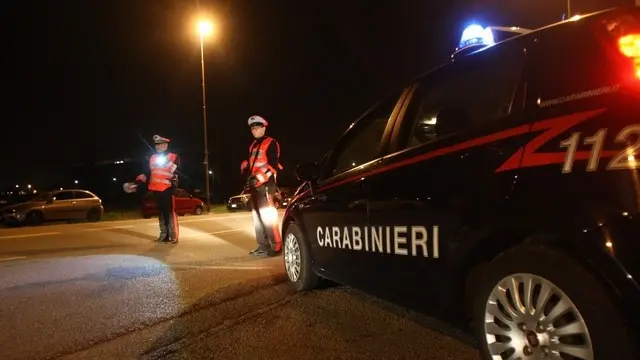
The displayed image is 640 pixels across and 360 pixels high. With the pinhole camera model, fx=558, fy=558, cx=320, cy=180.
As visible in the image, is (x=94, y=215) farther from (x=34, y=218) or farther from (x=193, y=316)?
(x=193, y=316)

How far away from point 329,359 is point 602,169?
2054 mm

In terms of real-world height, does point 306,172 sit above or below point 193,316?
above

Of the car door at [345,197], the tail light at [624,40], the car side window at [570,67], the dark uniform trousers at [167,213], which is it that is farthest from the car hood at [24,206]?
the tail light at [624,40]

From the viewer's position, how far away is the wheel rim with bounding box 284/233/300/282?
17.8 ft

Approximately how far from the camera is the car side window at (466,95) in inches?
120

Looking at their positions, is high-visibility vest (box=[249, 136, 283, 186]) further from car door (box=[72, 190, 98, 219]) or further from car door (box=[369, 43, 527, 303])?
car door (box=[72, 190, 98, 219])

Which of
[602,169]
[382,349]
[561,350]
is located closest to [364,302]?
[382,349]

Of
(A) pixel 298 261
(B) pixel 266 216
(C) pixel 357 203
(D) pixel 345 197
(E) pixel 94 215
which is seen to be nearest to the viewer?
(C) pixel 357 203

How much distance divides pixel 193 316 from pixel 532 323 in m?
2.94

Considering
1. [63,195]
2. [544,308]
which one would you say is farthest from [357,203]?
[63,195]

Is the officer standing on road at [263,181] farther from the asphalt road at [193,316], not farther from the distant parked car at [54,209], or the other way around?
the distant parked car at [54,209]

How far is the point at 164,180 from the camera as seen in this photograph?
30.2 ft

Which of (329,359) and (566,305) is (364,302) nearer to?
(329,359)

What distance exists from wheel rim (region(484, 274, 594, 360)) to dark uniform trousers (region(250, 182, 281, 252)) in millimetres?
5103
